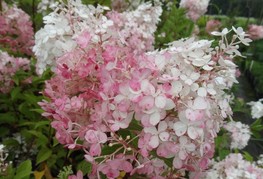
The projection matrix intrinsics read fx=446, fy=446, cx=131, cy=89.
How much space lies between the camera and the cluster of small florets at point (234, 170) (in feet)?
5.04

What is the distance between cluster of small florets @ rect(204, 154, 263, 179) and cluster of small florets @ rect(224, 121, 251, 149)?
0.94 m

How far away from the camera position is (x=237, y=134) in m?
2.72

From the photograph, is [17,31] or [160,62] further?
[17,31]

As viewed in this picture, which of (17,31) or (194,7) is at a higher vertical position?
(17,31)

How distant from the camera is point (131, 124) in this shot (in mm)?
1057

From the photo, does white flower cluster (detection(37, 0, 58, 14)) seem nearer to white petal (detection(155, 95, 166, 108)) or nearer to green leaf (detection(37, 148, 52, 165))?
green leaf (detection(37, 148, 52, 165))

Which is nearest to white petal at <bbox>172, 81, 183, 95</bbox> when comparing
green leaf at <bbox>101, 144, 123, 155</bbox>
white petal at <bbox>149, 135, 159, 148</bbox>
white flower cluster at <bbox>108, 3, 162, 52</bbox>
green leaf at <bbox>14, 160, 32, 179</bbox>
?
white petal at <bbox>149, 135, 159, 148</bbox>

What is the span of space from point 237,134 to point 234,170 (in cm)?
118

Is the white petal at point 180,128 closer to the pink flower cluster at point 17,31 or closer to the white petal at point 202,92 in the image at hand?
the white petal at point 202,92

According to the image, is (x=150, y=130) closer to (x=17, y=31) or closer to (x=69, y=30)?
(x=69, y=30)

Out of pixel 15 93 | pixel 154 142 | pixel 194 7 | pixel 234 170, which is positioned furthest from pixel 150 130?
pixel 194 7

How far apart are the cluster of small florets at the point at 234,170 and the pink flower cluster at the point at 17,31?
1155 mm

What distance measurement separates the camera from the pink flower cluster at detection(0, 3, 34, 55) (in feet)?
7.41

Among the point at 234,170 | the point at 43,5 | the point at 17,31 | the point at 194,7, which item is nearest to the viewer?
the point at 234,170
